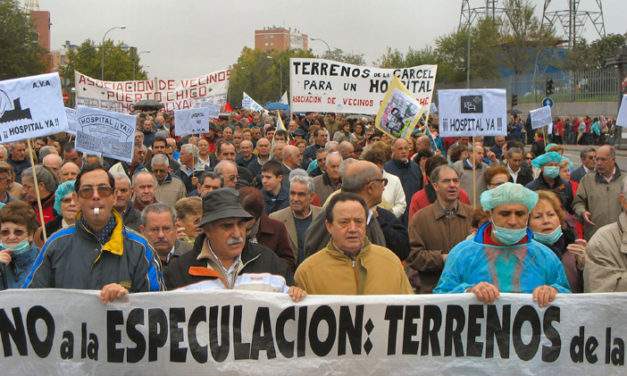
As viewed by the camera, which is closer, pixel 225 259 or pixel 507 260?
pixel 225 259

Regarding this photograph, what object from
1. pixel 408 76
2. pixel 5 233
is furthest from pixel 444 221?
pixel 408 76

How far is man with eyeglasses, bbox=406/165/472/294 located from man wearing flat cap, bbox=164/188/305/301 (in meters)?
2.07

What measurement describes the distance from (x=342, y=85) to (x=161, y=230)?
1095cm

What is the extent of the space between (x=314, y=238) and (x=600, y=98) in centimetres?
4324

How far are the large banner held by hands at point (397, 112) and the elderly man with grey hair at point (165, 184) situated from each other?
14.5 feet

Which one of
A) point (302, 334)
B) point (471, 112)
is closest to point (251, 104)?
point (471, 112)

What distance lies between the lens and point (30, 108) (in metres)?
7.49

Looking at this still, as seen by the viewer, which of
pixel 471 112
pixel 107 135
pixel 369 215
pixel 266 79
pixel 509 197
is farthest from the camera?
pixel 266 79

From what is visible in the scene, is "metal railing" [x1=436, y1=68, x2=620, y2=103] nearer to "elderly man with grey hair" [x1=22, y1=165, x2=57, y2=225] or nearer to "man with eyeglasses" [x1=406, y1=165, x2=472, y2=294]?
"man with eyeglasses" [x1=406, y1=165, x2=472, y2=294]

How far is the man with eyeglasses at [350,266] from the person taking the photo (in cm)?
488

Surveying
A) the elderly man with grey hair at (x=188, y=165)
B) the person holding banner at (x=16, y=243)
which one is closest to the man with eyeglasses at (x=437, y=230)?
the person holding banner at (x=16, y=243)

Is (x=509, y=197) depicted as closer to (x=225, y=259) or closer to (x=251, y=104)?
(x=225, y=259)

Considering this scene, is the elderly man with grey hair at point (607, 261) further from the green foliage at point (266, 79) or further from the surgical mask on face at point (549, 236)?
the green foliage at point (266, 79)

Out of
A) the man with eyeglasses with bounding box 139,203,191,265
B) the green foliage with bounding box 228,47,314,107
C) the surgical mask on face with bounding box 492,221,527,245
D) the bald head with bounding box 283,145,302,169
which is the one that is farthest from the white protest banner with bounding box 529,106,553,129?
the green foliage with bounding box 228,47,314,107
